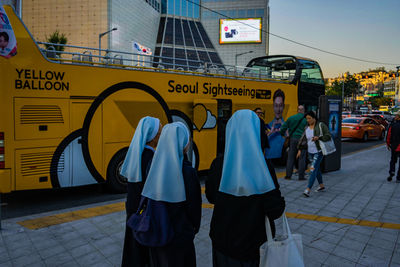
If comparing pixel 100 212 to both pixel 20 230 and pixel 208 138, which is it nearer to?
pixel 20 230

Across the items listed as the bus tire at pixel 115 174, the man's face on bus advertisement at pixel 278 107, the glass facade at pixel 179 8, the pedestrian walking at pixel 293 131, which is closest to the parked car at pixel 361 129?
the man's face on bus advertisement at pixel 278 107

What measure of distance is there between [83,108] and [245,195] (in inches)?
201

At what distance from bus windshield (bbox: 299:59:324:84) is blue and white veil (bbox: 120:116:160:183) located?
9179 mm

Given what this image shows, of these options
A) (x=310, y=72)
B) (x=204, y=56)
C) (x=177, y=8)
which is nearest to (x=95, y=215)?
(x=310, y=72)

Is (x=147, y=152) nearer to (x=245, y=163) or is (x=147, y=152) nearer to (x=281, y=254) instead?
(x=245, y=163)

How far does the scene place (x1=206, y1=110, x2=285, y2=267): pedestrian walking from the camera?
2.18 m

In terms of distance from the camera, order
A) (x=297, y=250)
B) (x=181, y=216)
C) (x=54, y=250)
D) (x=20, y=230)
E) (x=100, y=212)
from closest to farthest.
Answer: (x=297, y=250) → (x=181, y=216) → (x=54, y=250) → (x=20, y=230) → (x=100, y=212)

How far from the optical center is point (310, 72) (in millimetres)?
11375

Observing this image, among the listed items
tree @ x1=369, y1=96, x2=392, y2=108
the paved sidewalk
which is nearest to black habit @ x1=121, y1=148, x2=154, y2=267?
the paved sidewalk

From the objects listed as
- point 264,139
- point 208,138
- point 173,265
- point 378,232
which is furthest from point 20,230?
point 378,232

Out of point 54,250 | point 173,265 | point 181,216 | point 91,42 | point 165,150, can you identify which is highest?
point 91,42

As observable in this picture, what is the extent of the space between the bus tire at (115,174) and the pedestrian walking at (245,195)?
16.1 ft

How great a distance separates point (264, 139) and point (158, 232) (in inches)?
41.6

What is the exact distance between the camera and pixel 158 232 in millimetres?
2262
